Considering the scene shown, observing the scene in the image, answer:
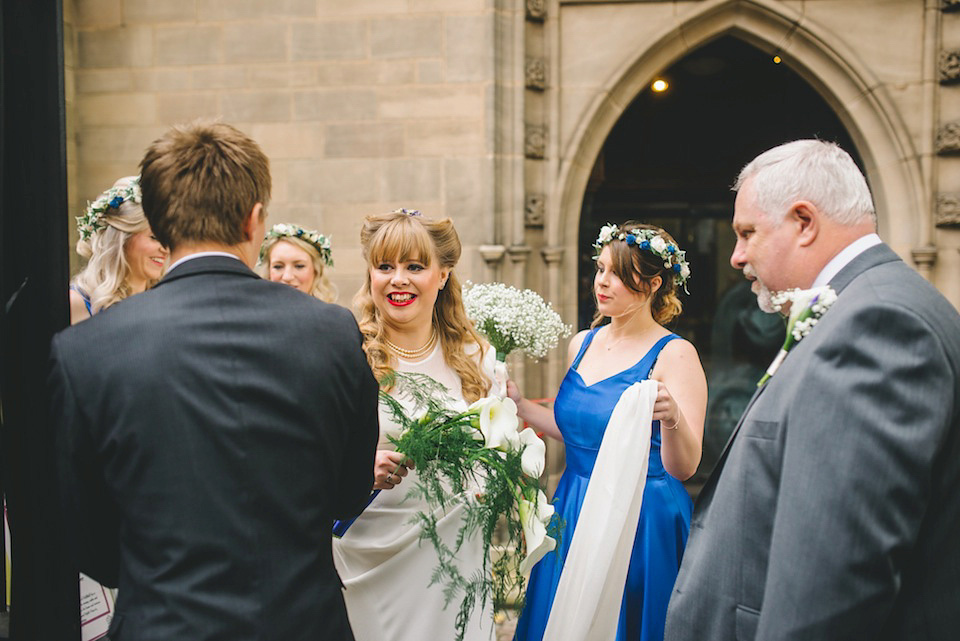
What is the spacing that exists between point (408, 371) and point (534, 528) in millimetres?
835

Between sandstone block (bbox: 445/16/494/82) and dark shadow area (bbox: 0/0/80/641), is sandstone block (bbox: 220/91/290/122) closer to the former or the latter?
sandstone block (bbox: 445/16/494/82)

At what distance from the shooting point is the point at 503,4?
537 centimetres

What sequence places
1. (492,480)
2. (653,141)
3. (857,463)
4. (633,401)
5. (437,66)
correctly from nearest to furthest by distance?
(857,463), (492,480), (633,401), (437,66), (653,141)

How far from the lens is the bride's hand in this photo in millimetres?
2244

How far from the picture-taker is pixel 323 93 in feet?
17.9

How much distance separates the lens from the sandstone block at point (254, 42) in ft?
17.9

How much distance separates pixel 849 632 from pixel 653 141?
716 cm

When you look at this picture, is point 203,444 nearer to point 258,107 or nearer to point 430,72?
point 430,72

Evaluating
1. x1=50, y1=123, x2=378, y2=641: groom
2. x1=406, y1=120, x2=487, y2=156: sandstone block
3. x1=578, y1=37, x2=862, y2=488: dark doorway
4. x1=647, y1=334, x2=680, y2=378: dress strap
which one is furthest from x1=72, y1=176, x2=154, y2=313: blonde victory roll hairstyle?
A: x1=578, y1=37, x2=862, y2=488: dark doorway

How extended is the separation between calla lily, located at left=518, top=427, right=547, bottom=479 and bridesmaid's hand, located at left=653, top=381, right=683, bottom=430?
0.62 m

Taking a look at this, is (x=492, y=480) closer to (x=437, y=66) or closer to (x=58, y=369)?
(x=58, y=369)

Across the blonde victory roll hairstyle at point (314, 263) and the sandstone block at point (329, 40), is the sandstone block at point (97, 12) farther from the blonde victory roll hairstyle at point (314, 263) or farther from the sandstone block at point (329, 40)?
the blonde victory roll hairstyle at point (314, 263)

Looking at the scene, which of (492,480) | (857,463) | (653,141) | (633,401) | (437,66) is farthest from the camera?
(653,141)

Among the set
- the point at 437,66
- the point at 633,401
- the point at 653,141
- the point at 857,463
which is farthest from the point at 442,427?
the point at 653,141
